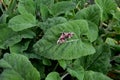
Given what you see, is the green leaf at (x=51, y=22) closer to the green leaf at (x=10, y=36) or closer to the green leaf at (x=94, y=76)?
the green leaf at (x=10, y=36)

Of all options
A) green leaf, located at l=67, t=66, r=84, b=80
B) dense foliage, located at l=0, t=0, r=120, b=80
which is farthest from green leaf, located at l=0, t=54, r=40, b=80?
green leaf, located at l=67, t=66, r=84, b=80

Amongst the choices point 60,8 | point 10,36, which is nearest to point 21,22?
point 10,36

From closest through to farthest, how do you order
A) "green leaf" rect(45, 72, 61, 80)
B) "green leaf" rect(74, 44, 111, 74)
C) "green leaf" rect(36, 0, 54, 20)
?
"green leaf" rect(45, 72, 61, 80) → "green leaf" rect(74, 44, 111, 74) → "green leaf" rect(36, 0, 54, 20)

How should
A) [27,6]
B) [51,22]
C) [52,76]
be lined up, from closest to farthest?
[52,76] < [51,22] < [27,6]

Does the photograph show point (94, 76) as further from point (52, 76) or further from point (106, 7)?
point (106, 7)

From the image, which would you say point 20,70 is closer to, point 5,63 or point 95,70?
point 5,63

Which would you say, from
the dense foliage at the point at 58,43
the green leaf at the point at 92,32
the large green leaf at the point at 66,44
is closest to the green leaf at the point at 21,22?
the dense foliage at the point at 58,43

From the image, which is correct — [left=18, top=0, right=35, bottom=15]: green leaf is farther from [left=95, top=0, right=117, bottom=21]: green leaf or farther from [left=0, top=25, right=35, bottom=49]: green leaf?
[left=95, top=0, right=117, bottom=21]: green leaf
